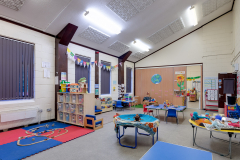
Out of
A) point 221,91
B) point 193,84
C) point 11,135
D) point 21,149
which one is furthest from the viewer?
point 193,84

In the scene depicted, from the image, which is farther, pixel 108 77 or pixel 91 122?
pixel 108 77

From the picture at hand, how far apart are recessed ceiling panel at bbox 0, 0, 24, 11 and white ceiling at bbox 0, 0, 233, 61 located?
0.10 meters

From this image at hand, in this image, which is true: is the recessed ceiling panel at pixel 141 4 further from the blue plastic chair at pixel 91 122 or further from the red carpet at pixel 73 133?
the red carpet at pixel 73 133

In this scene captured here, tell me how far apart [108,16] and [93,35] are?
4.03 feet

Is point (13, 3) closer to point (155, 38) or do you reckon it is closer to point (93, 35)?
point (93, 35)

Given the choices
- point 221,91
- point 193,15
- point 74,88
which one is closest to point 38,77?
point 74,88

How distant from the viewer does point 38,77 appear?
5055 mm

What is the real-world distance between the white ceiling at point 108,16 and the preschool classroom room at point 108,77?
4cm

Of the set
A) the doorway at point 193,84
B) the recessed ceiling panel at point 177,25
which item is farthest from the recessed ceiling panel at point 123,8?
the doorway at point 193,84

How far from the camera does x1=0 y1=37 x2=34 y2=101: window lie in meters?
4.31

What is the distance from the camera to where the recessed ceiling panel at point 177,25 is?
7.20 metres

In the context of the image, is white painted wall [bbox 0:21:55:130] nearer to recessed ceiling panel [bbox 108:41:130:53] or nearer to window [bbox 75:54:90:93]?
window [bbox 75:54:90:93]

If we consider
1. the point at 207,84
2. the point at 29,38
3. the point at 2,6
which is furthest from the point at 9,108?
the point at 207,84

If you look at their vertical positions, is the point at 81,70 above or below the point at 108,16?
below
